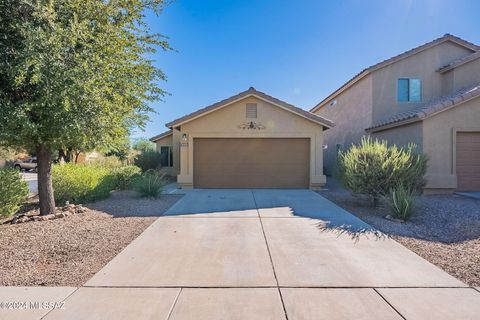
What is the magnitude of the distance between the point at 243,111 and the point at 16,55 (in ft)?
30.7

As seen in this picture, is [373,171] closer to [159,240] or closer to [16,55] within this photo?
[159,240]

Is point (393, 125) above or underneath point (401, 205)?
above

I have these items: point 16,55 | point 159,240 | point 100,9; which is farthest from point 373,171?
point 16,55

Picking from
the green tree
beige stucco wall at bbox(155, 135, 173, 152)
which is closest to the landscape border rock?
the green tree

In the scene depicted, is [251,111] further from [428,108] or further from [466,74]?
[466,74]

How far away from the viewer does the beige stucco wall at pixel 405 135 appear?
40.6ft

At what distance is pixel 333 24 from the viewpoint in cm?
1381

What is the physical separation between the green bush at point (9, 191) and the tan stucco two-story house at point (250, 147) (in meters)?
7.02

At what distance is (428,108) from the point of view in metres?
12.2

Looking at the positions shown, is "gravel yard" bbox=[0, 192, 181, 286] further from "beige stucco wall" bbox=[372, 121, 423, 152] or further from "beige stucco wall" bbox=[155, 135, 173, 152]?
"beige stucco wall" bbox=[155, 135, 173, 152]

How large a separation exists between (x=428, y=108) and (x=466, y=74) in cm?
568

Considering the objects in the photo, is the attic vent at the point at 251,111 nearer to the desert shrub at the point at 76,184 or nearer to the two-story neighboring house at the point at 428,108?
the two-story neighboring house at the point at 428,108

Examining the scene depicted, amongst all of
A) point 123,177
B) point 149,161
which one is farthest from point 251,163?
point 149,161

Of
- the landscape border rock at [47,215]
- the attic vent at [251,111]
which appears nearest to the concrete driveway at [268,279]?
the landscape border rock at [47,215]
